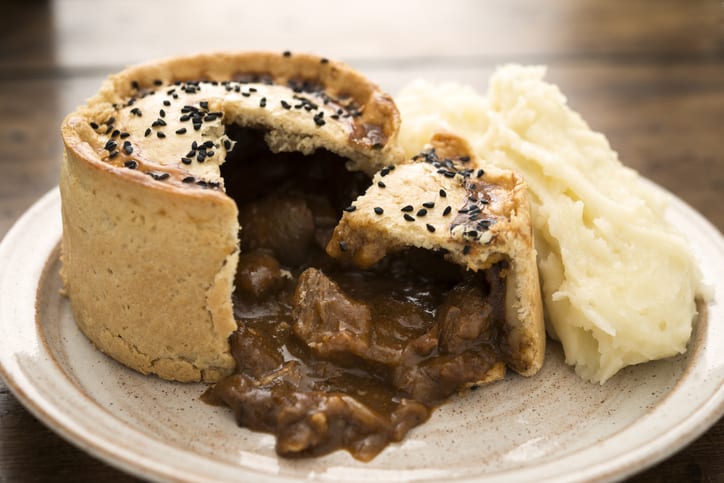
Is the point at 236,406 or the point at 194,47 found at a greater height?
the point at 236,406

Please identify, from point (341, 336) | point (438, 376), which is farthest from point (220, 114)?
point (438, 376)

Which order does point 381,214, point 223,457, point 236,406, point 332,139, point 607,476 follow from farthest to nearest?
point 332,139 → point 381,214 → point 236,406 → point 223,457 → point 607,476

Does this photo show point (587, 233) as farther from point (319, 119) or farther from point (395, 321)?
point (319, 119)

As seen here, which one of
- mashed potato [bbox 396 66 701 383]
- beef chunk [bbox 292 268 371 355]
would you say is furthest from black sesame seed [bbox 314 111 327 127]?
beef chunk [bbox 292 268 371 355]

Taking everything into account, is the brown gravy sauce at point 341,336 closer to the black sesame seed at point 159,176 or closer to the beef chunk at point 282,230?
the beef chunk at point 282,230

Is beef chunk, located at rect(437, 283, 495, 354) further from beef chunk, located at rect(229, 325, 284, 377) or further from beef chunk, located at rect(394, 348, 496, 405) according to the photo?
beef chunk, located at rect(229, 325, 284, 377)

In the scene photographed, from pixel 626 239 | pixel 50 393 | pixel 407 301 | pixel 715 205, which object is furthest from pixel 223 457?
pixel 715 205

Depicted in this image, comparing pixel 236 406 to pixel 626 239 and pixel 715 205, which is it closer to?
pixel 626 239
